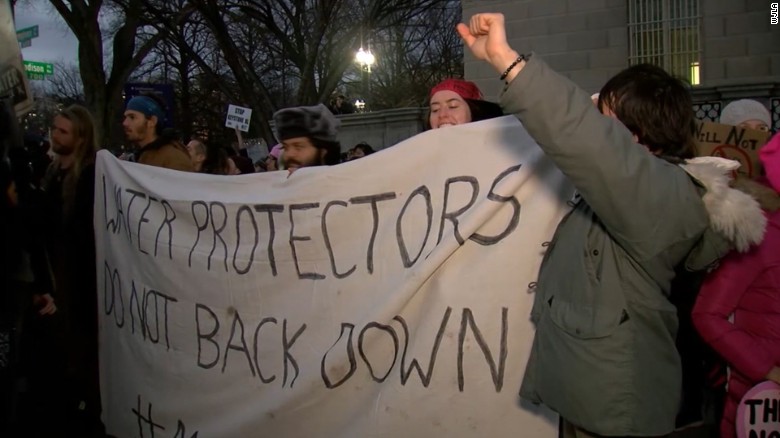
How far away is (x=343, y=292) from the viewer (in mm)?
2680

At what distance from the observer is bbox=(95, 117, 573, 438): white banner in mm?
2268

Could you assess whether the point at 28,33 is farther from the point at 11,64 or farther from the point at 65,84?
the point at 65,84

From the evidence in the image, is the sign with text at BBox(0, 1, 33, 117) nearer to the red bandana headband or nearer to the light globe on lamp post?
the red bandana headband

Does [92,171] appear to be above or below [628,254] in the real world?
above

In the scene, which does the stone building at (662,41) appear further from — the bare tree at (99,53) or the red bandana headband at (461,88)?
the bare tree at (99,53)

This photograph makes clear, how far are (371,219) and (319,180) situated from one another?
12.6 inches

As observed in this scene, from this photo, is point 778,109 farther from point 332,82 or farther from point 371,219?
point 332,82

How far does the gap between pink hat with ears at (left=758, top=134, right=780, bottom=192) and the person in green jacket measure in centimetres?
35

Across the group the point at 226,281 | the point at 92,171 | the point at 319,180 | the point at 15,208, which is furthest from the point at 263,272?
Result: the point at 92,171

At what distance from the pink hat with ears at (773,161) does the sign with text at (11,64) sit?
3.70 meters

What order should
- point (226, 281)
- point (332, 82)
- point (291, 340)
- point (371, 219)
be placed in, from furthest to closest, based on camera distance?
1. point (332, 82)
2. point (226, 281)
3. point (291, 340)
4. point (371, 219)

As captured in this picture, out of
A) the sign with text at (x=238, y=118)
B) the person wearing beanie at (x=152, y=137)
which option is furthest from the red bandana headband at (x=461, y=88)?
the sign with text at (x=238, y=118)

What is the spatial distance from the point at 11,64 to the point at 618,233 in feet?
12.4

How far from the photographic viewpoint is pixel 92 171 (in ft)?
13.0
